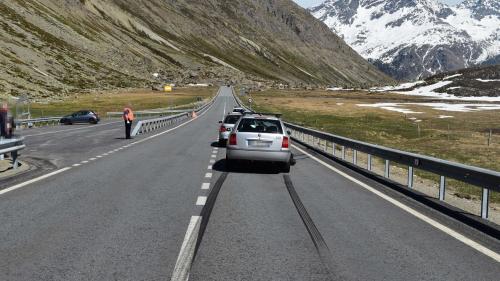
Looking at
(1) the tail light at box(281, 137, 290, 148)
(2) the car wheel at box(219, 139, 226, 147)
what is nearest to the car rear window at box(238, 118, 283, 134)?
(1) the tail light at box(281, 137, 290, 148)

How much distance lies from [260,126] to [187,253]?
930 cm

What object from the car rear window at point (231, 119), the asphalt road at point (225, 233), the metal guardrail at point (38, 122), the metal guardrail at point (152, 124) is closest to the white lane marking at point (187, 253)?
the asphalt road at point (225, 233)

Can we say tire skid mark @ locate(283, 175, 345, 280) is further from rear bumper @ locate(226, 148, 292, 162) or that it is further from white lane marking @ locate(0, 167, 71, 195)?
white lane marking @ locate(0, 167, 71, 195)

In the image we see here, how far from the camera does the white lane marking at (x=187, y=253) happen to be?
19.7 feet

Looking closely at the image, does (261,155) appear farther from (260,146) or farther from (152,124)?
(152,124)

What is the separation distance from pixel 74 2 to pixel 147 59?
1300 inches

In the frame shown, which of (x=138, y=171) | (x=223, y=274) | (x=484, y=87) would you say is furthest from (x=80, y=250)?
(x=484, y=87)

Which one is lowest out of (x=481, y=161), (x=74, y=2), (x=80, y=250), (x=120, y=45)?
(x=481, y=161)

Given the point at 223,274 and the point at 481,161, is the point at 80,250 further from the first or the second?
the point at 481,161

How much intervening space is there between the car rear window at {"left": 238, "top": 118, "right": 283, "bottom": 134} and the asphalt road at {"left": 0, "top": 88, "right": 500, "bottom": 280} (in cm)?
209

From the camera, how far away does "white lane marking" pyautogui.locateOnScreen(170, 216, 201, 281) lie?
6018 mm

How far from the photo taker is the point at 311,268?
6.36m

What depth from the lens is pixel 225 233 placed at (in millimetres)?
8000

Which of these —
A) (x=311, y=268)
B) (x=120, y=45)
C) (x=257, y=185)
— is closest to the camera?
(x=311, y=268)
